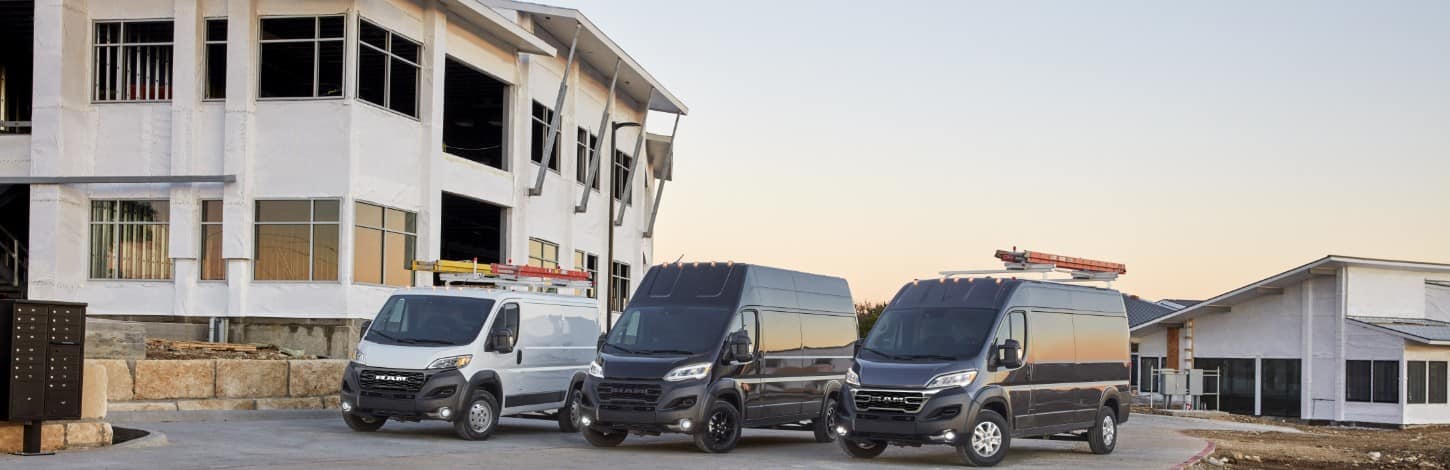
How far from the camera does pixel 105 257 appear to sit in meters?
31.6

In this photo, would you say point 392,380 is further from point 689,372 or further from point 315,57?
point 315,57

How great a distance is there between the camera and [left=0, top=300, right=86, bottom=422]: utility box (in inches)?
617

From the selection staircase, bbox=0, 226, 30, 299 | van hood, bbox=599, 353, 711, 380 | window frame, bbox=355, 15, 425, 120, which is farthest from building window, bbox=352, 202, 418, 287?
van hood, bbox=599, 353, 711, 380

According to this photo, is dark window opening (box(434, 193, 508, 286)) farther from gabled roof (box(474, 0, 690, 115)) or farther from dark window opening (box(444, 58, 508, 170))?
gabled roof (box(474, 0, 690, 115))

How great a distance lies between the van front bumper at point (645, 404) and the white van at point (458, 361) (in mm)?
1771

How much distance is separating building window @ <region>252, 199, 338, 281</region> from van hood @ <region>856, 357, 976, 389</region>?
1636cm

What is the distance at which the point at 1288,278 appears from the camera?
47.8m

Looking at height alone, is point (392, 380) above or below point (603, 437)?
above

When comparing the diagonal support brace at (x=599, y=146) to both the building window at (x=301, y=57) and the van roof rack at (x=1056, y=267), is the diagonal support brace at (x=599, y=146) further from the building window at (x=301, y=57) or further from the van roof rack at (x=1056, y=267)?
the van roof rack at (x=1056, y=267)

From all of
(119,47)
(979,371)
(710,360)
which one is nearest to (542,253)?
(119,47)

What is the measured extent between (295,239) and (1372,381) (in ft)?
107

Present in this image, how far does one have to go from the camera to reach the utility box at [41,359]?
15.7 m

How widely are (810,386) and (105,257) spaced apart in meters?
17.7

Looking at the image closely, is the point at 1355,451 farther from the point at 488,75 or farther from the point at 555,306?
the point at 488,75
